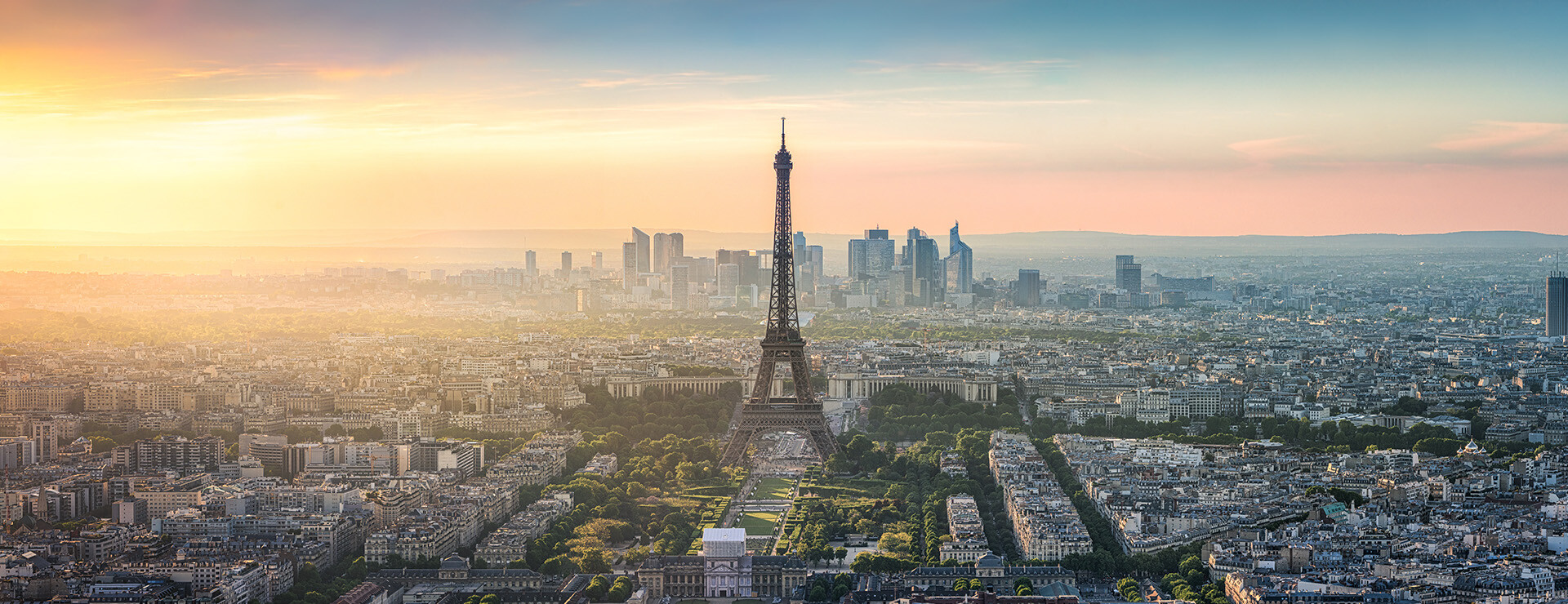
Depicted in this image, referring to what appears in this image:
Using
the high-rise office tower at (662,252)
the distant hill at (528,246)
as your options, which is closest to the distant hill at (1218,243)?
the distant hill at (528,246)

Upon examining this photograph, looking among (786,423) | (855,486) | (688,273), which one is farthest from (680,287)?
(855,486)

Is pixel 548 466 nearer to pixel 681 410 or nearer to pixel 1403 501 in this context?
pixel 681 410

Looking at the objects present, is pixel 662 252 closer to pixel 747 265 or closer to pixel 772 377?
pixel 747 265

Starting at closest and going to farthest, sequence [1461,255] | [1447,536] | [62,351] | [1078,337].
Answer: [1447,536] → [62,351] → [1078,337] → [1461,255]

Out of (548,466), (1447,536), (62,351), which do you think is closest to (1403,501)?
(1447,536)

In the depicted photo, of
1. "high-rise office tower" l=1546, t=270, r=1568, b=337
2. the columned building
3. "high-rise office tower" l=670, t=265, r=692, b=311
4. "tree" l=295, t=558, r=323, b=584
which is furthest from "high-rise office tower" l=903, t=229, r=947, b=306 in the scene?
"tree" l=295, t=558, r=323, b=584

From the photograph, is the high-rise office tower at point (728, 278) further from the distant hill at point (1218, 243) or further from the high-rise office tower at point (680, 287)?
the distant hill at point (1218, 243)

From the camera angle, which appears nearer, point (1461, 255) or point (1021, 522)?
point (1021, 522)

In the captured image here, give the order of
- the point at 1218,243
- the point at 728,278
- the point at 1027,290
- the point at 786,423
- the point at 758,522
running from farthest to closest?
the point at 1218,243 < the point at 1027,290 < the point at 728,278 < the point at 786,423 < the point at 758,522
